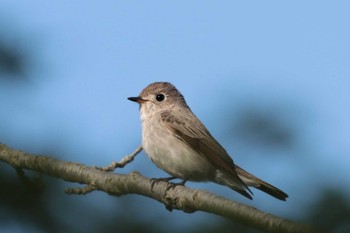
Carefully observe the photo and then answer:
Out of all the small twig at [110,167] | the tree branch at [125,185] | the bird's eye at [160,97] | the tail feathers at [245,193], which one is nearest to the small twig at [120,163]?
the small twig at [110,167]

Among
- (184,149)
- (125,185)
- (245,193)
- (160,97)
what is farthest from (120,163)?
(160,97)

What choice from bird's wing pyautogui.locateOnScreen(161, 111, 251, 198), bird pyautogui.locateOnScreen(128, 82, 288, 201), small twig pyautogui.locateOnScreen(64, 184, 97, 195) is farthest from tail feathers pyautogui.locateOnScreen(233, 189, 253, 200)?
small twig pyautogui.locateOnScreen(64, 184, 97, 195)

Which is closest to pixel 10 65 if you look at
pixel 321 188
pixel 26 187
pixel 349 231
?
pixel 26 187

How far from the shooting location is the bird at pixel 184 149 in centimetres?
551

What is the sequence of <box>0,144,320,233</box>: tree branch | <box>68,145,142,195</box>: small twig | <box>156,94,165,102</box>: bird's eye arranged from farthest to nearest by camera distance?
<box>156,94,165,102</box>: bird's eye < <box>68,145,142,195</box>: small twig < <box>0,144,320,233</box>: tree branch

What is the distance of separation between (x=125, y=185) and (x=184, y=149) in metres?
2.18

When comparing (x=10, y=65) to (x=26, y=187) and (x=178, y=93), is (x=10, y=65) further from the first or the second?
(x=178, y=93)

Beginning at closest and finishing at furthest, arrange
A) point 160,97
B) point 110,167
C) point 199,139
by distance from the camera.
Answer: point 110,167
point 199,139
point 160,97

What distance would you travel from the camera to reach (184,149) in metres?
5.94

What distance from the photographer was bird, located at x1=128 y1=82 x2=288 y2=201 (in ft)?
18.1

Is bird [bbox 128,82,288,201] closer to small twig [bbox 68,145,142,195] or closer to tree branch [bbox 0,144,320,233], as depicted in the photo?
small twig [bbox 68,145,142,195]

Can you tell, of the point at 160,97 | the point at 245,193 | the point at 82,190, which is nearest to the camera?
the point at 82,190

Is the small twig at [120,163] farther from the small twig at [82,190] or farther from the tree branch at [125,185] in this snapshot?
the small twig at [82,190]

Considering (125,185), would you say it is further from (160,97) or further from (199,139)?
(160,97)
